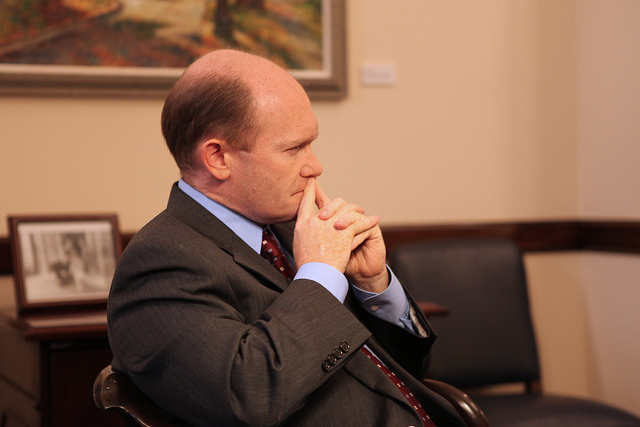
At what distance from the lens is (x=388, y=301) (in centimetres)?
178

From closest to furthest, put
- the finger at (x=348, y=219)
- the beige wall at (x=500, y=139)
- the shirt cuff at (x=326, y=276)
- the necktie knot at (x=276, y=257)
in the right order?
1. the shirt cuff at (x=326, y=276)
2. the finger at (x=348, y=219)
3. the necktie knot at (x=276, y=257)
4. the beige wall at (x=500, y=139)

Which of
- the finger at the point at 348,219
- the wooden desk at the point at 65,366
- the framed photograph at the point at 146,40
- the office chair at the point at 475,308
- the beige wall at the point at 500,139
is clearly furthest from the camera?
the beige wall at the point at 500,139

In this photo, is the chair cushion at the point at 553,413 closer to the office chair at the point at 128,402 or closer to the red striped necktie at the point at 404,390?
the red striped necktie at the point at 404,390

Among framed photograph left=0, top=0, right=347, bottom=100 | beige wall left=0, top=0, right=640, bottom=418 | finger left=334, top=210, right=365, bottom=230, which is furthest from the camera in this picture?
beige wall left=0, top=0, right=640, bottom=418

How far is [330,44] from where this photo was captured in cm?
317

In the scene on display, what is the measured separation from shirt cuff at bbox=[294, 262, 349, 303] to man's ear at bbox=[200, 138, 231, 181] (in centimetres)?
30

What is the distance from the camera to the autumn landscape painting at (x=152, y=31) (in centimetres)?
275

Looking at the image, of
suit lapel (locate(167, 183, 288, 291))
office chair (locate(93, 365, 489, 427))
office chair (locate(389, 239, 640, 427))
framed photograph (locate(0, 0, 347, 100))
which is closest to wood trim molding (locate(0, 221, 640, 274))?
office chair (locate(389, 239, 640, 427))

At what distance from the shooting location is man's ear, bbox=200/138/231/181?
1.55 metres

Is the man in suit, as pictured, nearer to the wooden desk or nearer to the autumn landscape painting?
the wooden desk

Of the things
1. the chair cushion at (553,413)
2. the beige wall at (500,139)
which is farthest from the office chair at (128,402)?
the beige wall at (500,139)

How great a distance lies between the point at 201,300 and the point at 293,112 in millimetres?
516

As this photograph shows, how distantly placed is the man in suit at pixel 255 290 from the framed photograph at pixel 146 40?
140 centimetres

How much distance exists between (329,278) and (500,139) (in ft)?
7.55
